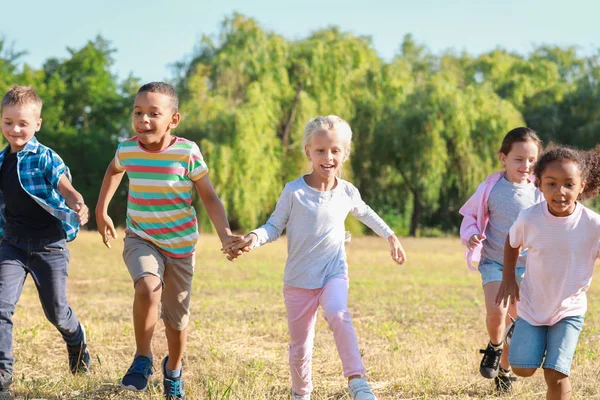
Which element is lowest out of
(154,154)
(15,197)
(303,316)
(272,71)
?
(303,316)

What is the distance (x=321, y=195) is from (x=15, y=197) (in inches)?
87.5

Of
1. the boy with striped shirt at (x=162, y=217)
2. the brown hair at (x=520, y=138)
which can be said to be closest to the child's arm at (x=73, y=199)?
the boy with striped shirt at (x=162, y=217)

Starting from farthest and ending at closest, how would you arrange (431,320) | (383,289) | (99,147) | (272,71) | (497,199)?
(99,147), (272,71), (383,289), (431,320), (497,199)

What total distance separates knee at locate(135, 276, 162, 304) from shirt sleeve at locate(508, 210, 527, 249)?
7.24ft

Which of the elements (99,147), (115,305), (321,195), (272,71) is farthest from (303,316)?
(99,147)

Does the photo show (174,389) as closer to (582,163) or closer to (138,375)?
(138,375)

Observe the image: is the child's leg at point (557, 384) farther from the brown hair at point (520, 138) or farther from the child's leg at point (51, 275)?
the child's leg at point (51, 275)

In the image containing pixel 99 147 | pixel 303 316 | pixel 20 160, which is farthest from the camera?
pixel 99 147

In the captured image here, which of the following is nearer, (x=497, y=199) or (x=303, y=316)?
(x=303, y=316)

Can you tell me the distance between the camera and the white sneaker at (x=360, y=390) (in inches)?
178

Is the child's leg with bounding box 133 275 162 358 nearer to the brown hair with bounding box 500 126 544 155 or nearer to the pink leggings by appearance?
the pink leggings

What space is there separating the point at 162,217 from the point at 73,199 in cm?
73

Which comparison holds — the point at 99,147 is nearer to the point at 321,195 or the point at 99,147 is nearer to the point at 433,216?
the point at 433,216

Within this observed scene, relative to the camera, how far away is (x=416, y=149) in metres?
29.2
